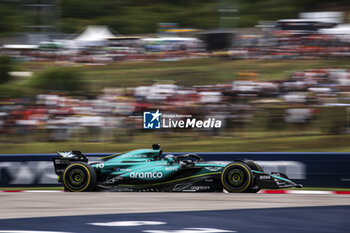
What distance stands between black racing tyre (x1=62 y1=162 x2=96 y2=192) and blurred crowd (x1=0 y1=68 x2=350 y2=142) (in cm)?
303

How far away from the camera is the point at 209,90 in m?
13.9

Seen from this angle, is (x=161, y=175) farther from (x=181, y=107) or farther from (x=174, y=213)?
(x=181, y=107)

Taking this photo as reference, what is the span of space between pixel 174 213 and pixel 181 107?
6417 mm

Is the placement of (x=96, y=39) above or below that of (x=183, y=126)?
above

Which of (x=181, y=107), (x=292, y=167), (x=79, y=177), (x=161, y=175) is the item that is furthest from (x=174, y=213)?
(x=181, y=107)

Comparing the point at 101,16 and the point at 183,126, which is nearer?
the point at 183,126

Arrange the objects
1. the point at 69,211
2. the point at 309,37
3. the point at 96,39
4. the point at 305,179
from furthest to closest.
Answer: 1. the point at 96,39
2. the point at 309,37
3. the point at 305,179
4. the point at 69,211

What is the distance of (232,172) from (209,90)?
4.88 m

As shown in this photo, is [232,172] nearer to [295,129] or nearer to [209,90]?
[295,129]

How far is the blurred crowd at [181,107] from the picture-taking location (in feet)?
41.3

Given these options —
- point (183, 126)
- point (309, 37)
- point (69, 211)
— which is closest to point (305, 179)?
point (183, 126)

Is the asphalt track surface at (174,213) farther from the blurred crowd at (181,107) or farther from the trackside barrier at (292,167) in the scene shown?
the blurred crowd at (181,107)

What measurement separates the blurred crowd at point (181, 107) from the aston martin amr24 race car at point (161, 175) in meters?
2.91

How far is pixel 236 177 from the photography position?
9266mm
